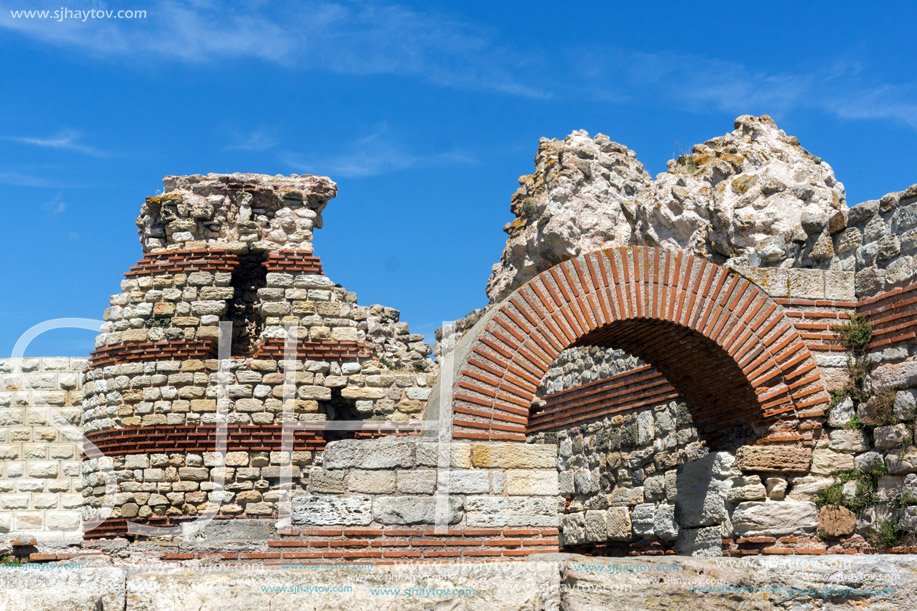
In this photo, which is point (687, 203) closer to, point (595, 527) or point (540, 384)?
point (540, 384)

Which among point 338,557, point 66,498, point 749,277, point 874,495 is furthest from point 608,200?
point 66,498

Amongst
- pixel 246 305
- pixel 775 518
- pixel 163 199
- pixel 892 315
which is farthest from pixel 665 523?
pixel 163 199

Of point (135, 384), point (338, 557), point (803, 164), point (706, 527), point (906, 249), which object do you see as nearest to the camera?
point (338, 557)

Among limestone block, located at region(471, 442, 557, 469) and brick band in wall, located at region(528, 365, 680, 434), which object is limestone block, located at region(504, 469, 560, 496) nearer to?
limestone block, located at region(471, 442, 557, 469)

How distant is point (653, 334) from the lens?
6.96 metres

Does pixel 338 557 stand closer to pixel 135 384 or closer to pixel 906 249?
pixel 906 249

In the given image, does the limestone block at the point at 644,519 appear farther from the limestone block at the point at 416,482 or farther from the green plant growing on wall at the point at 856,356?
the limestone block at the point at 416,482

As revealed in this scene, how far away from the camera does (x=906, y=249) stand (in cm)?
655

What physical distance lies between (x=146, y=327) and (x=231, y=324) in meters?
0.95

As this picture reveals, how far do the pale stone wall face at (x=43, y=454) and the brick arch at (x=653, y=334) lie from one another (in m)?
7.88

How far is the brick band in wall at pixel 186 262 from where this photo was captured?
11.0 m

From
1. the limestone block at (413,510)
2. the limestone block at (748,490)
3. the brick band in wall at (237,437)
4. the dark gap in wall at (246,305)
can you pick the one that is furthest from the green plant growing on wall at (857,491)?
the dark gap in wall at (246,305)

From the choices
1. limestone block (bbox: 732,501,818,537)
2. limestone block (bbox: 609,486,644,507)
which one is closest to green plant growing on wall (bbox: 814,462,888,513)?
limestone block (bbox: 732,501,818,537)

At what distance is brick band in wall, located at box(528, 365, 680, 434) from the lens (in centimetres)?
944
